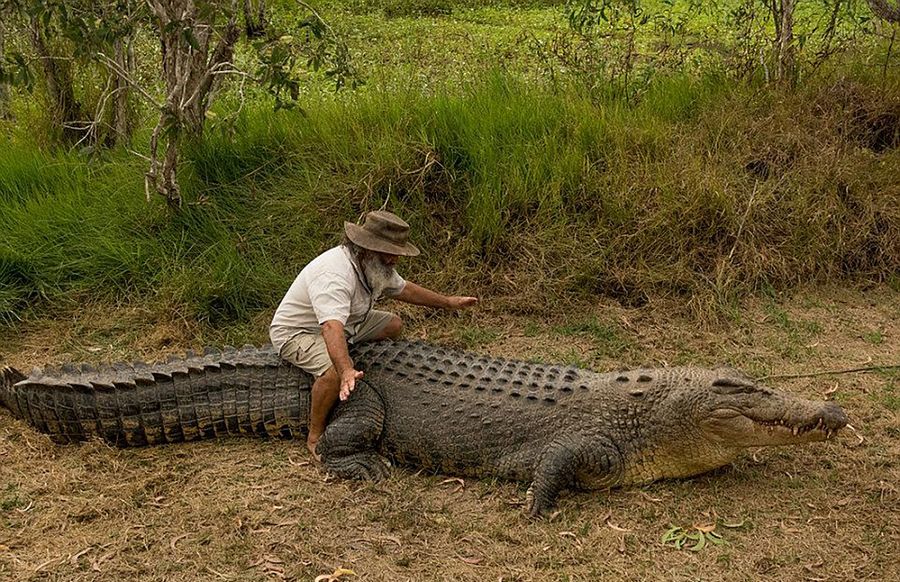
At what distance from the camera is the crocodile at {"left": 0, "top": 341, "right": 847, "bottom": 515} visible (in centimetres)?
399

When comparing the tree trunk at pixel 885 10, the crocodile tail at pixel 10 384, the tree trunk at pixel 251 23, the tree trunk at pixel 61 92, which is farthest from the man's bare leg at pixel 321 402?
the tree trunk at pixel 885 10

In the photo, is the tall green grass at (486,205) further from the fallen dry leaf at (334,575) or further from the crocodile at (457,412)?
the fallen dry leaf at (334,575)

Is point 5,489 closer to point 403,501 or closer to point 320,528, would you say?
point 320,528

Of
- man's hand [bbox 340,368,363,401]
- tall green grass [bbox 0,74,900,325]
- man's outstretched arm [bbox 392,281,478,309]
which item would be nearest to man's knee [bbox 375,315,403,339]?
Result: man's outstretched arm [bbox 392,281,478,309]

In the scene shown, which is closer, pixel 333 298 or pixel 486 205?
pixel 333 298

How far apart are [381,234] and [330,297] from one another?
0.41 metres

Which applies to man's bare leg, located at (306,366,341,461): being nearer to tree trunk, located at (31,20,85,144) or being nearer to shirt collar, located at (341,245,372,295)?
shirt collar, located at (341,245,372,295)

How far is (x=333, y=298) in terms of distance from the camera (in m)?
4.12

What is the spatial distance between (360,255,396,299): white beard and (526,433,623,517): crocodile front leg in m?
1.15

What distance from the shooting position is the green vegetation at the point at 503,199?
5.89m

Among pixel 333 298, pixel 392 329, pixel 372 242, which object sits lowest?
pixel 392 329

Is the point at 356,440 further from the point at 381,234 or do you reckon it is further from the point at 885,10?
the point at 885,10

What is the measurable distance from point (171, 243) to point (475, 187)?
84.4 inches

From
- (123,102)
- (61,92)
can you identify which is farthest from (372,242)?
(61,92)
